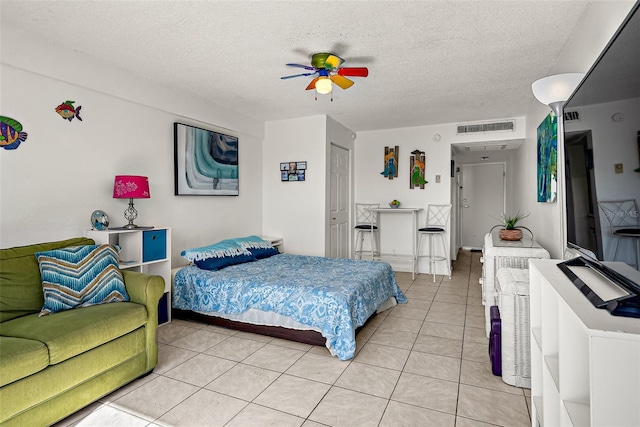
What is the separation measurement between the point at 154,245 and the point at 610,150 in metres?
3.30

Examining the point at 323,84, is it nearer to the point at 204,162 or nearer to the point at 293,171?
the point at 204,162

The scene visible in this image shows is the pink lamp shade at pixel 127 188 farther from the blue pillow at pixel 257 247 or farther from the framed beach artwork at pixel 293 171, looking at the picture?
the framed beach artwork at pixel 293 171

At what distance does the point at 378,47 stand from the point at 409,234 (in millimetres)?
3671

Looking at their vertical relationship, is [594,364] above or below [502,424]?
above

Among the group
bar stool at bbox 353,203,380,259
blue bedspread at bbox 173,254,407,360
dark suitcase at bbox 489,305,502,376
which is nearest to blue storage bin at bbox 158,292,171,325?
blue bedspread at bbox 173,254,407,360

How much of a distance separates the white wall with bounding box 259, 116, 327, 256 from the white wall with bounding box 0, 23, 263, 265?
1233 mm

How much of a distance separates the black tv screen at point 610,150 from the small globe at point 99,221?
3348 millimetres

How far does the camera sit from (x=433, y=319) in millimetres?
3525

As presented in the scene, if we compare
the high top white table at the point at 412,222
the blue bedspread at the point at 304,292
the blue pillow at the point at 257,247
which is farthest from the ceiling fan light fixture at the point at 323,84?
the high top white table at the point at 412,222

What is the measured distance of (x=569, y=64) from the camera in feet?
8.68

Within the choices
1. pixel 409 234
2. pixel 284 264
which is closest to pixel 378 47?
pixel 284 264

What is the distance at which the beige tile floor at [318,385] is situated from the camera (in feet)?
6.33

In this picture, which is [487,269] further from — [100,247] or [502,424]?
[100,247]

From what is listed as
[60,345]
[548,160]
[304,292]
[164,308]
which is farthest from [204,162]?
[548,160]
